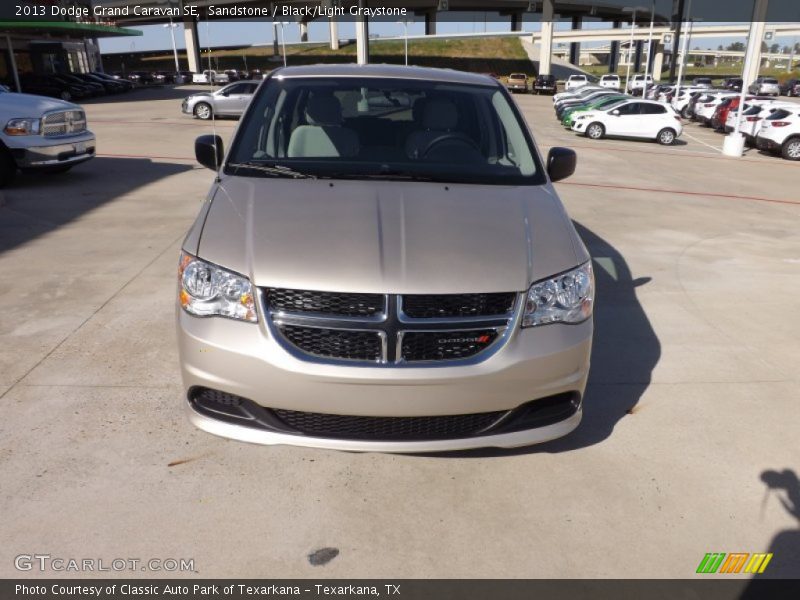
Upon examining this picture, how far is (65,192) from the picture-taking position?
32.1 ft

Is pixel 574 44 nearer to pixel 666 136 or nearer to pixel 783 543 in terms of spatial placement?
pixel 666 136

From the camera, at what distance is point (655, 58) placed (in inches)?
3391

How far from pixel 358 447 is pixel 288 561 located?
541 millimetres

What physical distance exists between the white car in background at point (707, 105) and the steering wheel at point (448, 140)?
25.6m

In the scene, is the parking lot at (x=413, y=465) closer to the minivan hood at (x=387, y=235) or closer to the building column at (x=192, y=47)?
the minivan hood at (x=387, y=235)

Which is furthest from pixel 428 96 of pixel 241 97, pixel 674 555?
pixel 241 97

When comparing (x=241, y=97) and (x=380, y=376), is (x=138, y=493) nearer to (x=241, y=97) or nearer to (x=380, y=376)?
(x=380, y=376)

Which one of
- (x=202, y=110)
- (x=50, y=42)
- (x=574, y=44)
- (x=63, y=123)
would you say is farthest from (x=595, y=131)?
(x=574, y=44)

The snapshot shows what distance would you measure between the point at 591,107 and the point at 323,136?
71.6 ft

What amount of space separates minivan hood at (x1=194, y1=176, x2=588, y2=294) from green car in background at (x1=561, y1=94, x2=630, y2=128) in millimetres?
21138

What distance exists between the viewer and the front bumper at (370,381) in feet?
8.52

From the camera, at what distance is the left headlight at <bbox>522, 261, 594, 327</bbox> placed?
9.20ft

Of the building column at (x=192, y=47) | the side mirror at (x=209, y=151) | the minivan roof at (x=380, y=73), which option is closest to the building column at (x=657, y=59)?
the building column at (x=192, y=47)

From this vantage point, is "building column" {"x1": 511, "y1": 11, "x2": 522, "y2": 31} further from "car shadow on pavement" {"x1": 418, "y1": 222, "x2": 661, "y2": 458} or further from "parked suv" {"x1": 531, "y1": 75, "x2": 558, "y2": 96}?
"car shadow on pavement" {"x1": 418, "y1": 222, "x2": 661, "y2": 458}
